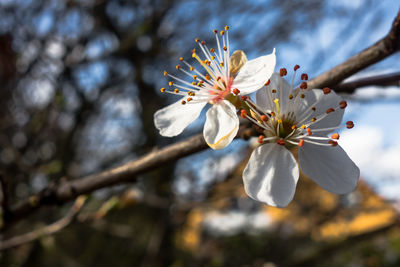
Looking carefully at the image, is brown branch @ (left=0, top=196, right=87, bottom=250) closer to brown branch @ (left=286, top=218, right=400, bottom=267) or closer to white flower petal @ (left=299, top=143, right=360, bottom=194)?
white flower petal @ (left=299, top=143, right=360, bottom=194)

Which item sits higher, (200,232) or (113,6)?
(113,6)

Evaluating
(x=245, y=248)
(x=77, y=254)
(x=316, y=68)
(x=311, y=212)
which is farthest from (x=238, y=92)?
(x=77, y=254)

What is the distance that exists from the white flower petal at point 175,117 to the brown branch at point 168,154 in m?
0.06

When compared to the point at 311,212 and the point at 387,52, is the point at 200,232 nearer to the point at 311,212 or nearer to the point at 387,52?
the point at 311,212

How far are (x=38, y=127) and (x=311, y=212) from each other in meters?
3.76

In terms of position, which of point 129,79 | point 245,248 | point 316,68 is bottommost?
point 245,248

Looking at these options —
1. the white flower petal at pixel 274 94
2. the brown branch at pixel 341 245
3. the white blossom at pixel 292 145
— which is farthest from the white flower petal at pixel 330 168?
the brown branch at pixel 341 245

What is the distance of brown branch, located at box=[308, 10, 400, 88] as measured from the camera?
2.57ft

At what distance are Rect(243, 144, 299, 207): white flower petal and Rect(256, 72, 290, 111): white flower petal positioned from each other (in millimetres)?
124

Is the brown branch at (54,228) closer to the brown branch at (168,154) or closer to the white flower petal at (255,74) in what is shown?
the brown branch at (168,154)

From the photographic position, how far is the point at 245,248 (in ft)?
17.2

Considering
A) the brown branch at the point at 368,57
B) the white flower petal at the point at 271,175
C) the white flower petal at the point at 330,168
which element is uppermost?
the brown branch at the point at 368,57

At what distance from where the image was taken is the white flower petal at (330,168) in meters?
0.84

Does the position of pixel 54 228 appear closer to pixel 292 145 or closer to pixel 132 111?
pixel 292 145
